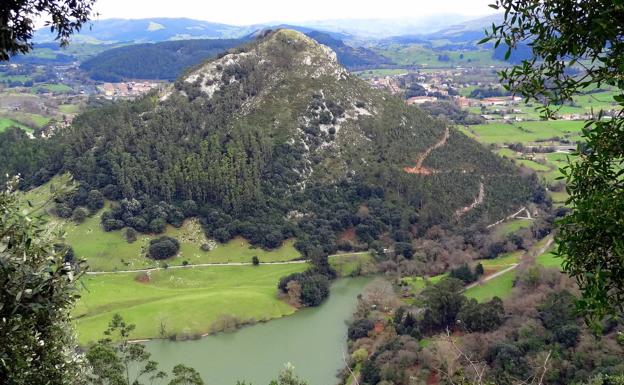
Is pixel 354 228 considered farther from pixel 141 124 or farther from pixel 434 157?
pixel 141 124

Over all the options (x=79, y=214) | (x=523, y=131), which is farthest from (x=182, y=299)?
(x=523, y=131)

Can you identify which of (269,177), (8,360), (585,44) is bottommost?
(269,177)

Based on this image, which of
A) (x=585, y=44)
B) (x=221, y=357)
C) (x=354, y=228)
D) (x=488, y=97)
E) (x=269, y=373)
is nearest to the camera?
(x=585, y=44)

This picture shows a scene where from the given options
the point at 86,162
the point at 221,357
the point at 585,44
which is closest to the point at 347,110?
the point at 86,162

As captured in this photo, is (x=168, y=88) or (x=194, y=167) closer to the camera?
(x=194, y=167)

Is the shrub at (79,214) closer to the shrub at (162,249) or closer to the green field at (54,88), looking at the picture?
the shrub at (162,249)
